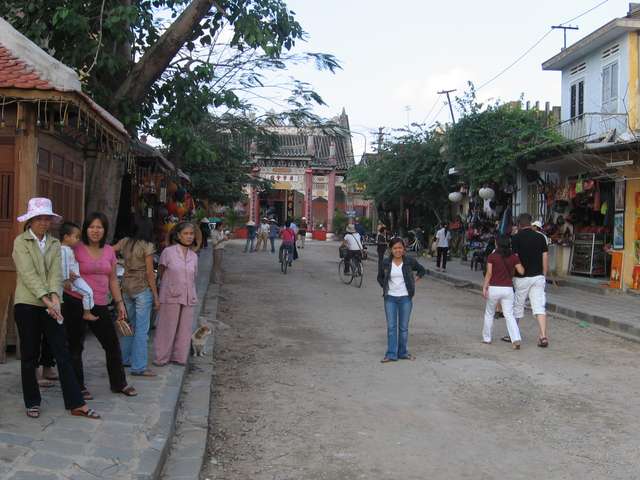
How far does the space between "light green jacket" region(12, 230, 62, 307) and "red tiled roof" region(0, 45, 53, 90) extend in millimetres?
2072

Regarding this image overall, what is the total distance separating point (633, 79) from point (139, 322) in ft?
51.2

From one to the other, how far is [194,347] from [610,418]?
4792 mm

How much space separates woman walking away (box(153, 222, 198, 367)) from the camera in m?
7.75

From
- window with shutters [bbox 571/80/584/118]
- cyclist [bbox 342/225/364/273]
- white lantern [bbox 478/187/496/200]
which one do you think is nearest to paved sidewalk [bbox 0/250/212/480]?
cyclist [bbox 342/225/364/273]

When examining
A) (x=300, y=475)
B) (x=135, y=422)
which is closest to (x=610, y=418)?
(x=300, y=475)

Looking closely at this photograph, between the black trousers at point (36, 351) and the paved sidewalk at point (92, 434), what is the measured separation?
6.7 inches

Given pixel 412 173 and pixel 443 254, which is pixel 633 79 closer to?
pixel 443 254

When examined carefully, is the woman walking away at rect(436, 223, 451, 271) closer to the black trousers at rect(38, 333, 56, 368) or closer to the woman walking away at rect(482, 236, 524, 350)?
the woman walking away at rect(482, 236, 524, 350)

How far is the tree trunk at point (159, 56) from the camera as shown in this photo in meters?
11.2

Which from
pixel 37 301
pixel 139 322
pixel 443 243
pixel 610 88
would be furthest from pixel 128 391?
pixel 443 243

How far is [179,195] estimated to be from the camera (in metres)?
19.2

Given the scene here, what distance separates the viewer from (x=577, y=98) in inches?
874

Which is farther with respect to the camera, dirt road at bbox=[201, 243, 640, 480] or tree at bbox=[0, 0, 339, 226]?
tree at bbox=[0, 0, 339, 226]

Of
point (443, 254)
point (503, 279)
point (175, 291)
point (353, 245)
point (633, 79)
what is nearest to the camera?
point (175, 291)
